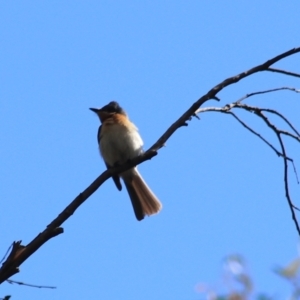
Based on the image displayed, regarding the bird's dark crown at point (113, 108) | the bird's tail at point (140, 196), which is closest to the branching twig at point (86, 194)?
the bird's tail at point (140, 196)

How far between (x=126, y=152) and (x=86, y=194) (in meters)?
3.77

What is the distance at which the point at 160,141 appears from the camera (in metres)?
2.90

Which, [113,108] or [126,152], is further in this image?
[113,108]

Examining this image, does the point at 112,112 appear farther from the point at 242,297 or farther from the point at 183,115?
the point at 242,297

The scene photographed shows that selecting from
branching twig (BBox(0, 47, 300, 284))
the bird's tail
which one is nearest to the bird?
the bird's tail

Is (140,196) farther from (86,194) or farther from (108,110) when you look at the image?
(86,194)

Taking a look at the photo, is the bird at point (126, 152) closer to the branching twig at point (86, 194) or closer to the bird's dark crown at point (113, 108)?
the bird's dark crown at point (113, 108)

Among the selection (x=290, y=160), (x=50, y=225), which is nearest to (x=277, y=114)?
(x=290, y=160)

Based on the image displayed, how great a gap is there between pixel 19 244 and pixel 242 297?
134cm

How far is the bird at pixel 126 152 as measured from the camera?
21.1ft

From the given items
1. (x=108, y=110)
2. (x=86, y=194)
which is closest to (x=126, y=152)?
(x=108, y=110)

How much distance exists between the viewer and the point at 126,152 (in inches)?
252

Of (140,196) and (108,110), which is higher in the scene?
(108,110)

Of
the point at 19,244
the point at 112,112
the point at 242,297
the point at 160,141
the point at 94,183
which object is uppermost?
the point at 112,112
